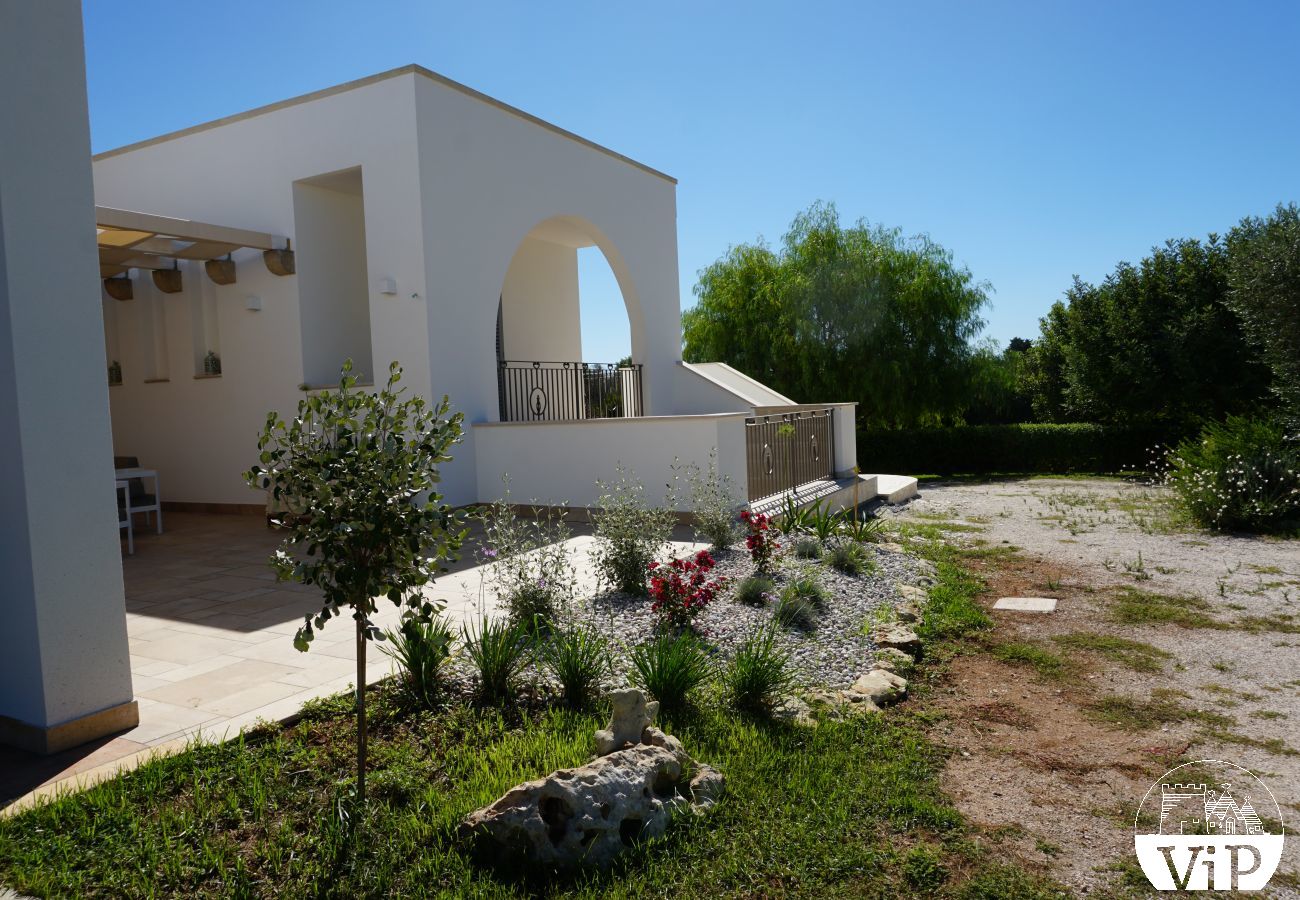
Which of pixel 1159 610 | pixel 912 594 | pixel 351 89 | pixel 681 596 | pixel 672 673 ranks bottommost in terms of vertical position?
pixel 1159 610

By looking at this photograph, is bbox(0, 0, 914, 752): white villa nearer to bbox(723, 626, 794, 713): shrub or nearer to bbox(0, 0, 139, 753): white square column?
bbox(0, 0, 139, 753): white square column

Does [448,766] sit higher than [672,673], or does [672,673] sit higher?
[672,673]

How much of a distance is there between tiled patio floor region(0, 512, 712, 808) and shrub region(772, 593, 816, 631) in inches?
76.5

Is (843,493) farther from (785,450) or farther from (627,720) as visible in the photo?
(627,720)

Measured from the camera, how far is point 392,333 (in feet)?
34.5

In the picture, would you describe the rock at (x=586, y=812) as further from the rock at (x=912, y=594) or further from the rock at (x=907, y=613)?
the rock at (x=912, y=594)

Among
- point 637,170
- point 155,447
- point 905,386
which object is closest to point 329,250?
point 155,447

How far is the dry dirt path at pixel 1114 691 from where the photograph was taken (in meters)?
3.11

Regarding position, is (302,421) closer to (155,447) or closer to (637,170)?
(155,447)

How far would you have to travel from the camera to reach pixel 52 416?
3.66 meters

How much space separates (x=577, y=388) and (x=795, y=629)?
9.60m

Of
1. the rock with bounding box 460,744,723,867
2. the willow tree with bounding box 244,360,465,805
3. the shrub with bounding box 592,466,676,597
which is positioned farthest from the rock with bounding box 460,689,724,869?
the shrub with bounding box 592,466,676,597

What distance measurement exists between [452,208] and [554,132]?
2.83 m

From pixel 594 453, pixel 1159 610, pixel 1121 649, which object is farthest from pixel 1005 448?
pixel 1121 649
